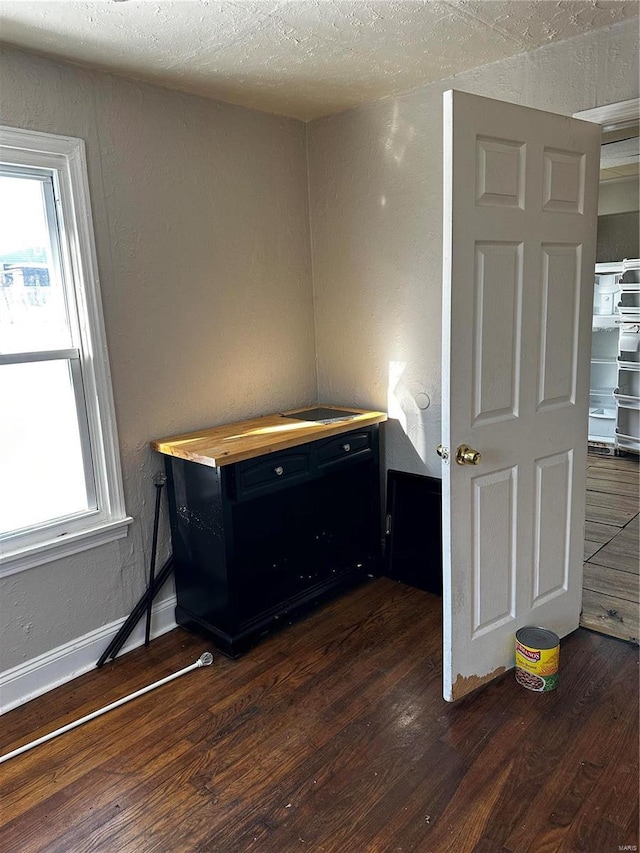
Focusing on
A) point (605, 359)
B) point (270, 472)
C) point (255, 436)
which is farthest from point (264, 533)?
point (605, 359)

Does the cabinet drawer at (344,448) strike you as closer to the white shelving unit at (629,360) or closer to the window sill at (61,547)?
the window sill at (61,547)

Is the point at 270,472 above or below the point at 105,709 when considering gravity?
above

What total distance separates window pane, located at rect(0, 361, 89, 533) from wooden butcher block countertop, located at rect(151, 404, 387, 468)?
37 cm

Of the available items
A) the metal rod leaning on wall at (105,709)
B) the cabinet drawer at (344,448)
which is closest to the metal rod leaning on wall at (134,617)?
the metal rod leaning on wall at (105,709)

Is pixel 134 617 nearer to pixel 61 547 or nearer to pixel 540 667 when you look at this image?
pixel 61 547

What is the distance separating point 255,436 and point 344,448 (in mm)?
480

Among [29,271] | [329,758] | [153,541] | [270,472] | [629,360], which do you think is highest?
[29,271]

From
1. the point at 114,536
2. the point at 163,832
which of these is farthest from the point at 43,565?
the point at 163,832

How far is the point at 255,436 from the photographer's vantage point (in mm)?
2633

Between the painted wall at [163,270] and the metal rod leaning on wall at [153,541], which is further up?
the painted wall at [163,270]

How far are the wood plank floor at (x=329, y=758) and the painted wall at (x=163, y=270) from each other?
0.41 meters

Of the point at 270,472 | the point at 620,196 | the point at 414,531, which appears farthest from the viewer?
the point at 620,196

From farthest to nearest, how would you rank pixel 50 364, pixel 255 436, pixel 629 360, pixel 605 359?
pixel 605 359
pixel 629 360
pixel 255 436
pixel 50 364

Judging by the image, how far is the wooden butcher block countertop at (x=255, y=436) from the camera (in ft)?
7.83
